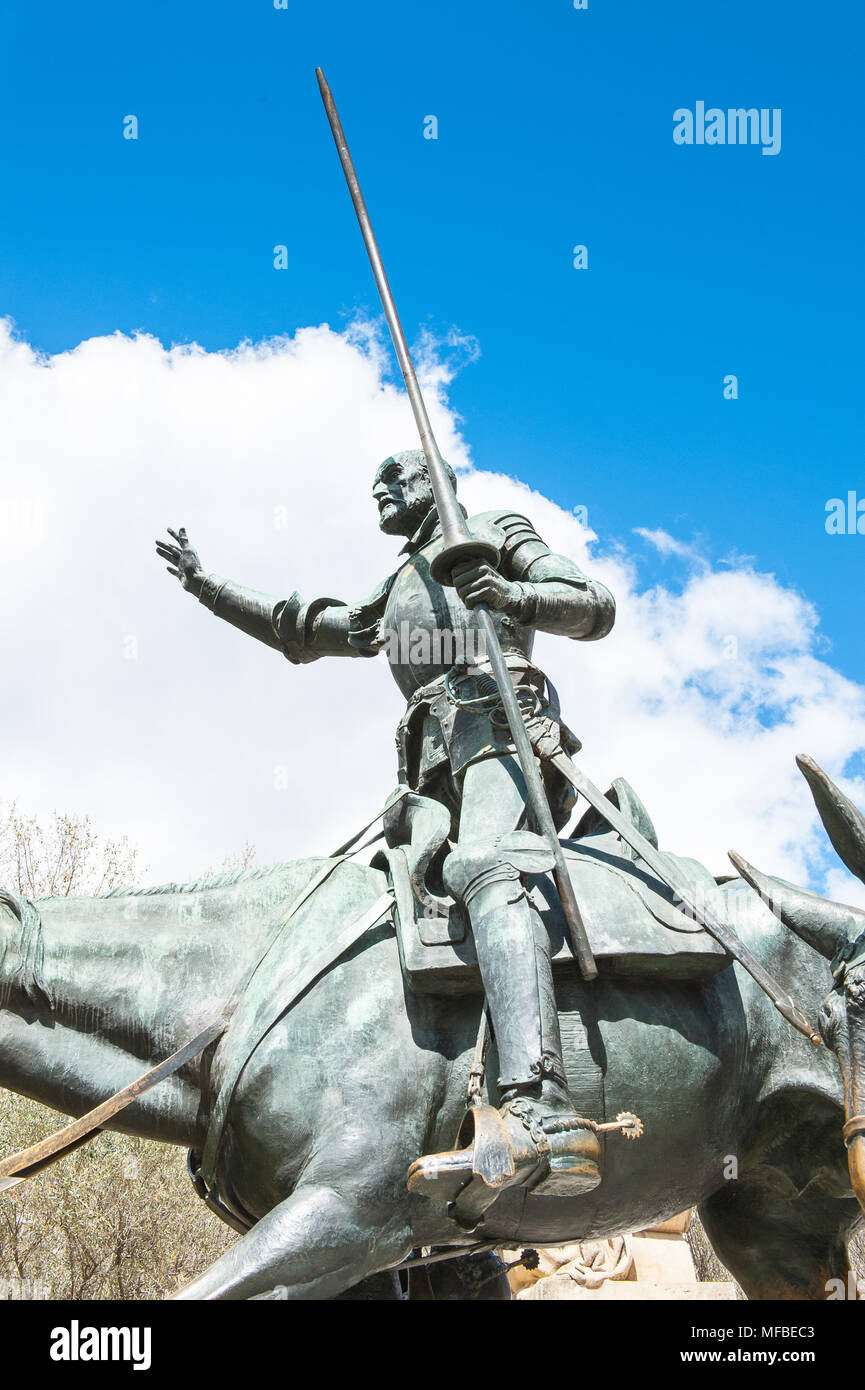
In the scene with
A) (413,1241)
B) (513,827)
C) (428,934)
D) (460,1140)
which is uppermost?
(513,827)

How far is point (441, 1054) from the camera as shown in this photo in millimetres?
4281

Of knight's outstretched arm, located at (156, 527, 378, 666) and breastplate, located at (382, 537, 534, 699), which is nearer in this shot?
breastplate, located at (382, 537, 534, 699)

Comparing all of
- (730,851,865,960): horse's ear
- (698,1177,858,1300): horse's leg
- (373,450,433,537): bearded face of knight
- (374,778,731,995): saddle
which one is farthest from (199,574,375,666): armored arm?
(698,1177,858,1300): horse's leg

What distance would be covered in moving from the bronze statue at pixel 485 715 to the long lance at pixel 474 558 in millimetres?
63

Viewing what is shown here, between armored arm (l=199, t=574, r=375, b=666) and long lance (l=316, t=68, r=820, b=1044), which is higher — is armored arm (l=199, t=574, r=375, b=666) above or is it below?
above

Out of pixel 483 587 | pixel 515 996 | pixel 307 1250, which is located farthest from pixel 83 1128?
pixel 483 587

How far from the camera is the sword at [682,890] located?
430cm

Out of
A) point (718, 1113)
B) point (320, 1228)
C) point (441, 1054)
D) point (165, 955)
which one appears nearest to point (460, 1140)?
point (441, 1054)

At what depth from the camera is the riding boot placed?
3725 mm

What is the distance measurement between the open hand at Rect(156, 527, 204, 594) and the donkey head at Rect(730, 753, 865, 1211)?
2.89 metres

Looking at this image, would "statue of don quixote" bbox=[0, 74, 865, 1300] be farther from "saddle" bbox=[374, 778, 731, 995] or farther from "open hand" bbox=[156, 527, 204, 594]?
"open hand" bbox=[156, 527, 204, 594]

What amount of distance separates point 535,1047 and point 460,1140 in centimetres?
52

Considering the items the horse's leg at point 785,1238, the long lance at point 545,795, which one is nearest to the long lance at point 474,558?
the long lance at point 545,795
